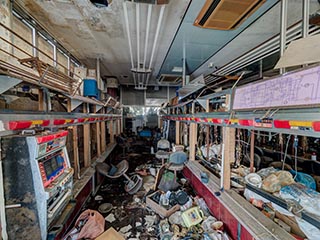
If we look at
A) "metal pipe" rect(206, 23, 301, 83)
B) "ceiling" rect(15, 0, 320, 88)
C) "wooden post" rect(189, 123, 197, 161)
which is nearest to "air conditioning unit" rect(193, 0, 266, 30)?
"ceiling" rect(15, 0, 320, 88)

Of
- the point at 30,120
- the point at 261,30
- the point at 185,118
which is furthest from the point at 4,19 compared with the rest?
the point at 261,30

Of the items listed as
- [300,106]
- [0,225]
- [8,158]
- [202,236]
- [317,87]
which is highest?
[317,87]

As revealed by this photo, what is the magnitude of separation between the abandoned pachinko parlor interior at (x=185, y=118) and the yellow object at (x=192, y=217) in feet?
0.06

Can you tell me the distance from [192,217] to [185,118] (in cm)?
243

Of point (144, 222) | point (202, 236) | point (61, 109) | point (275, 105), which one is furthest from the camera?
point (61, 109)

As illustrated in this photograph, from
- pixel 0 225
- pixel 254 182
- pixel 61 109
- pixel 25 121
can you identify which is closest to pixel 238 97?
pixel 254 182

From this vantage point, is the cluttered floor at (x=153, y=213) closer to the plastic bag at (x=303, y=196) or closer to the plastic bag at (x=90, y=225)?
the plastic bag at (x=90, y=225)

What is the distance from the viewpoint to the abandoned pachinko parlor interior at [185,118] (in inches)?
58.9

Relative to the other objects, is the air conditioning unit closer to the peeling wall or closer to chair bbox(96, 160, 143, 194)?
the peeling wall

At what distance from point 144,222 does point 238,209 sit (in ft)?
5.56

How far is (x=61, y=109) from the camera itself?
3.85 m

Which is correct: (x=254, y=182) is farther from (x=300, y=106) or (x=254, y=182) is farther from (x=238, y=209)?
(x=300, y=106)

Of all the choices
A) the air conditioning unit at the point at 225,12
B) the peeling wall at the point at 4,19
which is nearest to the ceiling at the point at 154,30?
the air conditioning unit at the point at 225,12

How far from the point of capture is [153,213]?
122 inches
